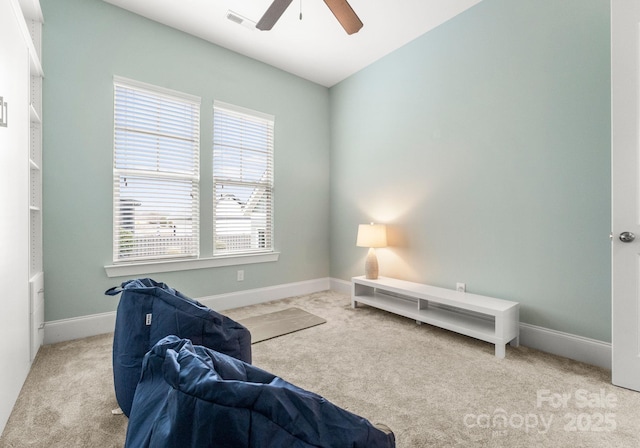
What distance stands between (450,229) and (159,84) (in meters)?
3.20

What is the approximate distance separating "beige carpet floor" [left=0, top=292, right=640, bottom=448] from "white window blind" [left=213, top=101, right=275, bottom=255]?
1427mm

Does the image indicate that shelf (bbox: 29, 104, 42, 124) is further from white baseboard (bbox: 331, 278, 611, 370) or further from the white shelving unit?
white baseboard (bbox: 331, 278, 611, 370)

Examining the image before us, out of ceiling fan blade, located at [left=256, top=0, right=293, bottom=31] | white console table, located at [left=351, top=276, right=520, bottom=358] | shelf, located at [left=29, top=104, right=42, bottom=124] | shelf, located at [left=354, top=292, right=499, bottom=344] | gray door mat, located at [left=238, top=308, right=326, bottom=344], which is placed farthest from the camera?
gray door mat, located at [left=238, top=308, right=326, bottom=344]

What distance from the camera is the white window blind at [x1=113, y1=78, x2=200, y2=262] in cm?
296

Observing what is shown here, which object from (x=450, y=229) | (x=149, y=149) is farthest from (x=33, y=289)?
(x=450, y=229)

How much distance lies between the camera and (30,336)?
2131 mm

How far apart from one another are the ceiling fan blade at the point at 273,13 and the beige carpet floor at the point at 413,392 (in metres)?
2.42

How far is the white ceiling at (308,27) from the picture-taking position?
9.52ft

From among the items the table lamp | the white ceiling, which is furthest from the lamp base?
the white ceiling

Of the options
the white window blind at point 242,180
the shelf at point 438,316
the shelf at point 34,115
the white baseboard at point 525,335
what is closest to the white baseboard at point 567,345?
the white baseboard at point 525,335

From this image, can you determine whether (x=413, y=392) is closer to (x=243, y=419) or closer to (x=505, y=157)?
(x=243, y=419)

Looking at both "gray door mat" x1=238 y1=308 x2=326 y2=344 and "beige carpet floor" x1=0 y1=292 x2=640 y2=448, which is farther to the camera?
"gray door mat" x1=238 y1=308 x2=326 y2=344

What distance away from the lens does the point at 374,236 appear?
11.7 ft

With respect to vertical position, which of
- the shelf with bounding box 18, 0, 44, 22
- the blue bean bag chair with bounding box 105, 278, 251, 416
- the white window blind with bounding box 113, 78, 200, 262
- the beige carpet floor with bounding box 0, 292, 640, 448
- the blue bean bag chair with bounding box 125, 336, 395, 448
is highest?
the shelf with bounding box 18, 0, 44, 22
